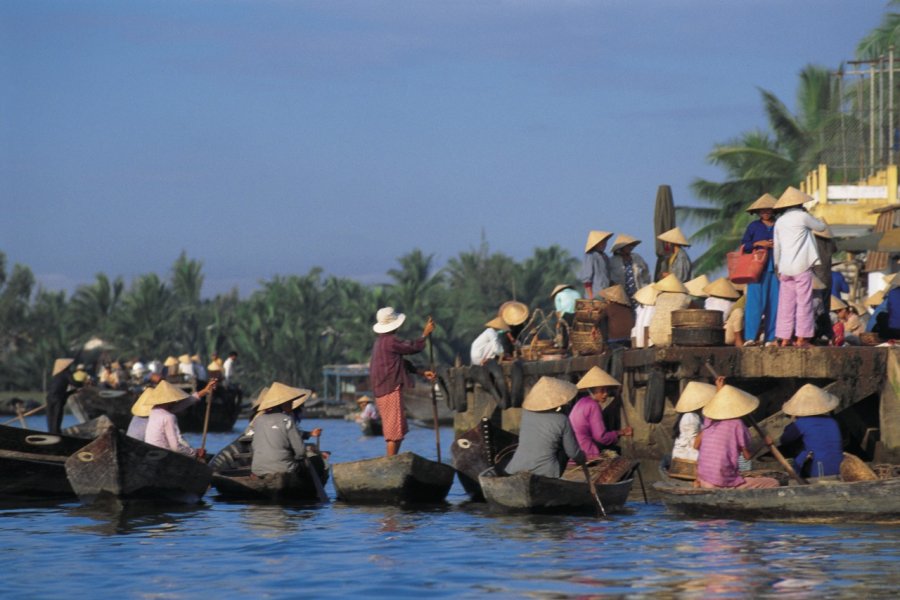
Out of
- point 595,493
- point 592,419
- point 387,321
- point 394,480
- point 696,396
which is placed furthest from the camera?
point 387,321

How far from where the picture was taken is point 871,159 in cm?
3172

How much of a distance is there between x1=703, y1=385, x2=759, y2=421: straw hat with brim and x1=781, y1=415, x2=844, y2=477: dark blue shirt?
75 centimetres

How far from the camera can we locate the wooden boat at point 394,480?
14492 mm

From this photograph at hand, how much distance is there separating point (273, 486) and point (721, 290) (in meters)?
5.48

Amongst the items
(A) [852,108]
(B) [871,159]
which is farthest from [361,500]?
(A) [852,108]

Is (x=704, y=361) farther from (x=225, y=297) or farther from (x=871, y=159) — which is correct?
(x=225, y=297)

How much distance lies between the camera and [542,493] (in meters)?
12.9

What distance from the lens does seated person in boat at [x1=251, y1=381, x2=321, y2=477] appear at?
14.5 metres

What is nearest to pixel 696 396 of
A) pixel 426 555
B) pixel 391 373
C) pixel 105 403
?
pixel 391 373

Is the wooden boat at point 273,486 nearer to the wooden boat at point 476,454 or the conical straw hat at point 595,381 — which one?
the wooden boat at point 476,454

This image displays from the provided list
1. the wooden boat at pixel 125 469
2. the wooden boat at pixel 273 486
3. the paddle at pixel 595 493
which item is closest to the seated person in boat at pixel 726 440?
the paddle at pixel 595 493

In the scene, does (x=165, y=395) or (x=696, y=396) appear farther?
(x=165, y=395)

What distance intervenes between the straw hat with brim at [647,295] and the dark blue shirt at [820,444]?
3820 mm

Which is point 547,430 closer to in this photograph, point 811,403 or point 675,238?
point 811,403
